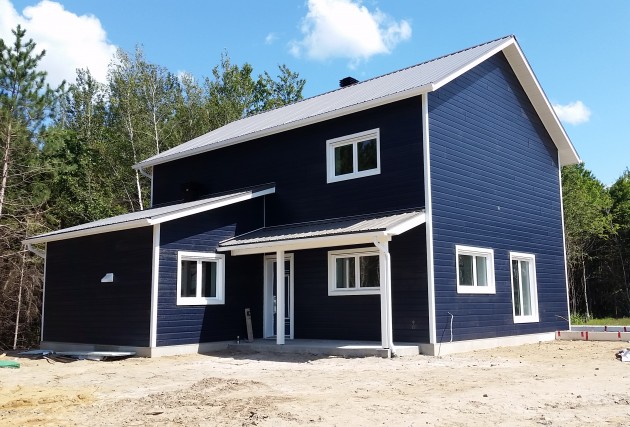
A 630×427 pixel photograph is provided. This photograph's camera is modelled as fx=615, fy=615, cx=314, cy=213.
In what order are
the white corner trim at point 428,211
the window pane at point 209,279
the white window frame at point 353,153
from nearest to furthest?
the white corner trim at point 428,211 < the white window frame at point 353,153 < the window pane at point 209,279

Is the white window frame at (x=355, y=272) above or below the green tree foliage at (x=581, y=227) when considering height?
below

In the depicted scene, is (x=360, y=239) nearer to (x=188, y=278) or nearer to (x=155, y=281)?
(x=188, y=278)

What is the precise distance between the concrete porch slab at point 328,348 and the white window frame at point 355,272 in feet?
3.51

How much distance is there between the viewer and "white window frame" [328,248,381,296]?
13234 mm

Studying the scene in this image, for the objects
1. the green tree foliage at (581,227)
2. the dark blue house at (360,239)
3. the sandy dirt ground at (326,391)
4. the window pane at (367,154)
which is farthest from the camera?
the green tree foliage at (581,227)

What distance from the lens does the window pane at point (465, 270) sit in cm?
1345

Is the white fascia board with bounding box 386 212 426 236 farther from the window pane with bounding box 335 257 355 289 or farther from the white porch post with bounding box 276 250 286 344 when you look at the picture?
the white porch post with bounding box 276 250 286 344

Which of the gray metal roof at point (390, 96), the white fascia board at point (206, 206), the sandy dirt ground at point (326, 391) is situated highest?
the gray metal roof at point (390, 96)

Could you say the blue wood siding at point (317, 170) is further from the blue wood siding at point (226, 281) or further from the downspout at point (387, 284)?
the downspout at point (387, 284)

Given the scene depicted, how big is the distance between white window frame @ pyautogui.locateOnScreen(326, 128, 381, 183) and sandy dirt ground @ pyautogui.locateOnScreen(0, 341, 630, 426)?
431 cm

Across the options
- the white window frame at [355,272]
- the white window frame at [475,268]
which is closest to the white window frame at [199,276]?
the white window frame at [355,272]

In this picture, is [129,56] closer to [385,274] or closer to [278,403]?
[385,274]

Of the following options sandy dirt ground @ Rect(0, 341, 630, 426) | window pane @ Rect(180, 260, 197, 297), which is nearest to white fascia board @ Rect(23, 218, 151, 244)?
window pane @ Rect(180, 260, 197, 297)

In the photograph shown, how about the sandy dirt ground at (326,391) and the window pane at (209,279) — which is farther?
the window pane at (209,279)
